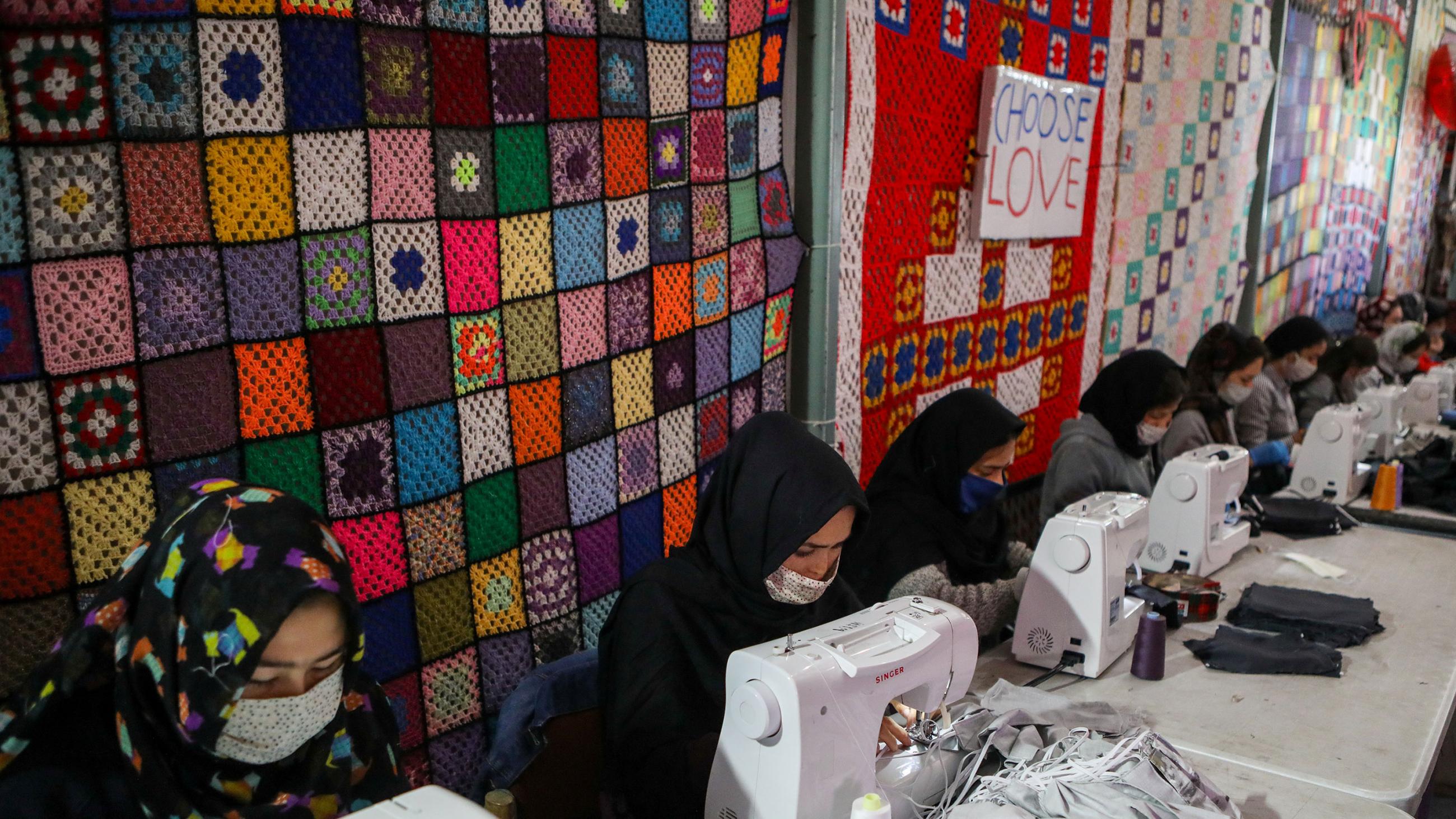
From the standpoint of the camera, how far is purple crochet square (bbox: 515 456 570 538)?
200 centimetres

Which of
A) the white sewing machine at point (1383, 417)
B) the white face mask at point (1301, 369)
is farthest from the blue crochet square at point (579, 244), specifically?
the white face mask at point (1301, 369)

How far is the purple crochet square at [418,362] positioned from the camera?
1736 mm

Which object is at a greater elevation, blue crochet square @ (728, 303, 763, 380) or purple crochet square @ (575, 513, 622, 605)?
blue crochet square @ (728, 303, 763, 380)

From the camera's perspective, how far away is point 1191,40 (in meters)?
4.61

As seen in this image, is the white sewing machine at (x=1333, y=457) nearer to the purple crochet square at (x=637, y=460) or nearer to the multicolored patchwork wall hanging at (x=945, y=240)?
the multicolored patchwork wall hanging at (x=945, y=240)

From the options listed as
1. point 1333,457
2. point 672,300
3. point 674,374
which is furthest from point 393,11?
point 1333,457

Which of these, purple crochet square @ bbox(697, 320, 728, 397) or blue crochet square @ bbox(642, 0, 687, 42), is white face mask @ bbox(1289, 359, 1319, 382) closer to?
purple crochet square @ bbox(697, 320, 728, 397)

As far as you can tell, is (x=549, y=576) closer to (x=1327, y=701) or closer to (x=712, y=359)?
(x=712, y=359)

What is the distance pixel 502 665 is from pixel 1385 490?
2.91m

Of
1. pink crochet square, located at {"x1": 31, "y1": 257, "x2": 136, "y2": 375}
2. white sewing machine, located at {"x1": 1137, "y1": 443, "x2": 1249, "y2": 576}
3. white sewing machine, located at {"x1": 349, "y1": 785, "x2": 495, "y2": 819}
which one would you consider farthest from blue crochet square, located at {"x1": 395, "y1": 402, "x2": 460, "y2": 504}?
white sewing machine, located at {"x1": 1137, "y1": 443, "x2": 1249, "y2": 576}

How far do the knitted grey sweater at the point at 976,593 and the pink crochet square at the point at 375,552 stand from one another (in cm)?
112

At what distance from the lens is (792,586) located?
188 centimetres

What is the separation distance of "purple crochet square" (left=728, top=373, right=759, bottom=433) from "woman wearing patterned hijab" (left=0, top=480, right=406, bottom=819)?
51.1 inches

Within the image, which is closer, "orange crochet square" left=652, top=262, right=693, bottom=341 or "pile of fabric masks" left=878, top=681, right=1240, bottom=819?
"pile of fabric masks" left=878, top=681, right=1240, bottom=819
